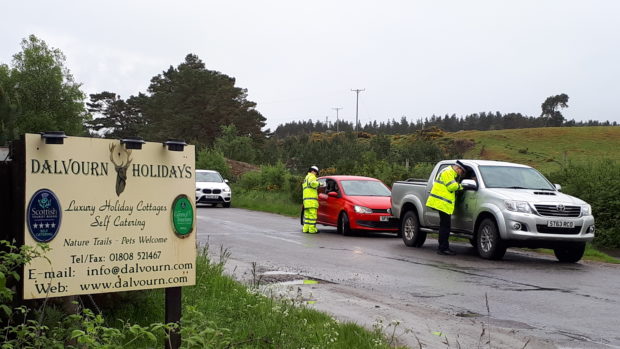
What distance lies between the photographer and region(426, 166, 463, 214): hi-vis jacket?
1405 cm

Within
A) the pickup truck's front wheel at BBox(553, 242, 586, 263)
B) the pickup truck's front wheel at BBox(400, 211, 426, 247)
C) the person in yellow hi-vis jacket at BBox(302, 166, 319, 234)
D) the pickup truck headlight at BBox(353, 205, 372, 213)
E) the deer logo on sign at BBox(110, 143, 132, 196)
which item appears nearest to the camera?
the deer logo on sign at BBox(110, 143, 132, 196)

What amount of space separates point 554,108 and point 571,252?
436ft

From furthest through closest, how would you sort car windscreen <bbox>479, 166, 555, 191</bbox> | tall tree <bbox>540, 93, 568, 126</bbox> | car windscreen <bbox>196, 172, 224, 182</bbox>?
tall tree <bbox>540, 93, 568, 126</bbox> → car windscreen <bbox>196, 172, 224, 182</bbox> → car windscreen <bbox>479, 166, 555, 191</bbox>

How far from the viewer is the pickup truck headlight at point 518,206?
1306 cm

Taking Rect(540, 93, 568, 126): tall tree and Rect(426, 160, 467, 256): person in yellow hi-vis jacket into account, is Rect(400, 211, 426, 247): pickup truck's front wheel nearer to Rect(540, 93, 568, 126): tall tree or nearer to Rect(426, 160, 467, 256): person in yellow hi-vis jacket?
Rect(426, 160, 467, 256): person in yellow hi-vis jacket

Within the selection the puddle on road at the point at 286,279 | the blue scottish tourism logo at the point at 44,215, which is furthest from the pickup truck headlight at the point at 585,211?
the blue scottish tourism logo at the point at 44,215

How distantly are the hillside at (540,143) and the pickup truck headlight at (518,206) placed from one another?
193 ft

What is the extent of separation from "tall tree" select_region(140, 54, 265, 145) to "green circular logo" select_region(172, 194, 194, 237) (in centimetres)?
7635

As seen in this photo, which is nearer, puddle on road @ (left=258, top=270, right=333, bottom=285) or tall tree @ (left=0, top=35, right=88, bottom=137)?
puddle on road @ (left=258, top=270, right=333, bottom=285)

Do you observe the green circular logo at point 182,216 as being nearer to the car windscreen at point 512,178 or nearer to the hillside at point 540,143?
the car windscreen at point 512,178

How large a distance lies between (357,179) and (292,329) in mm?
14660

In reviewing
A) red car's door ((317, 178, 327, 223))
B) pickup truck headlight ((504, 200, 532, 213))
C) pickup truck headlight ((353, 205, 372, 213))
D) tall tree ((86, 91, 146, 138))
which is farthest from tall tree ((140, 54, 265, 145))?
pickup truck headlight ((504, 200, 532, 213))

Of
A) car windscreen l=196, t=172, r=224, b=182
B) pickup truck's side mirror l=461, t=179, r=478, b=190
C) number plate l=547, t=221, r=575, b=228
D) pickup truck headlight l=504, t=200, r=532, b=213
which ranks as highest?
pickup truck's side mirror l=461, t=179, r=478, b=190

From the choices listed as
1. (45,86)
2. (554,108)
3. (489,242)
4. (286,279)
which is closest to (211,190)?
(489,242)
